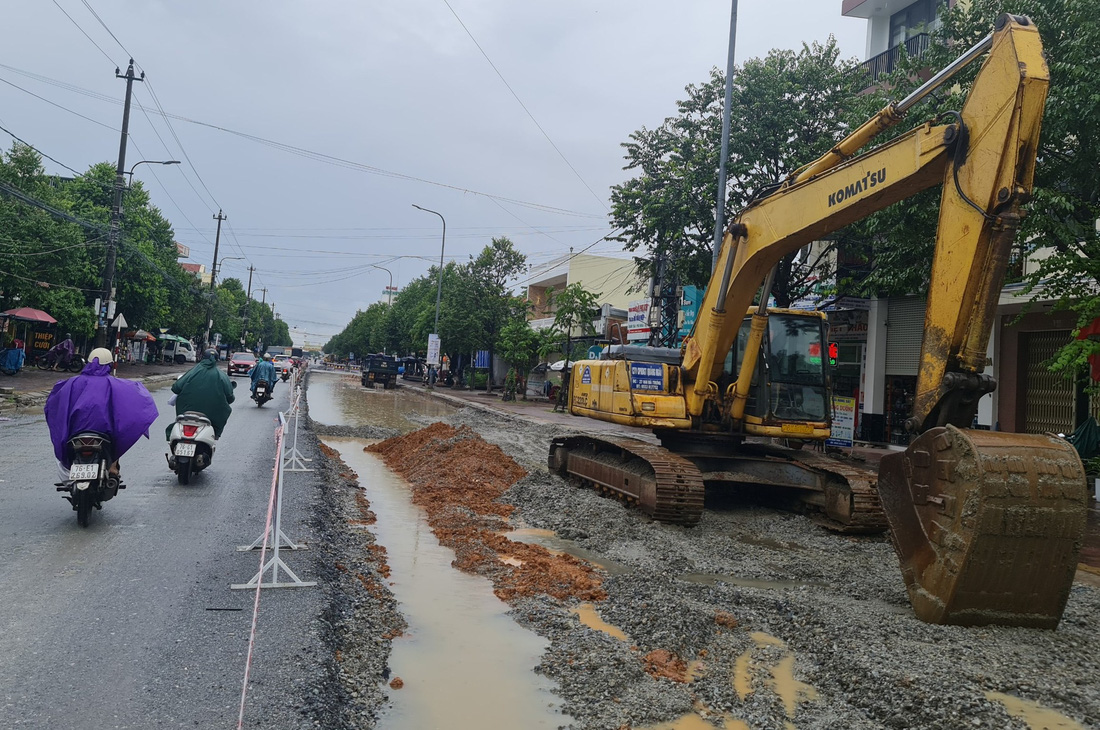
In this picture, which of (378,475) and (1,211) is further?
(1,211)

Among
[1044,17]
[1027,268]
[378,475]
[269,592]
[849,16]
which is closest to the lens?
[269,592]

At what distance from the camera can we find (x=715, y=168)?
20.2 m

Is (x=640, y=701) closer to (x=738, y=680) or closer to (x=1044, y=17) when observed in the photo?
(x=738, y=680)

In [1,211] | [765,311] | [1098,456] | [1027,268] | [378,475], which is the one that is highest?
[1,211]

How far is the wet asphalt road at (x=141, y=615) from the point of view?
371 cm

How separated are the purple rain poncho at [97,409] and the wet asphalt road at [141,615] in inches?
32.7

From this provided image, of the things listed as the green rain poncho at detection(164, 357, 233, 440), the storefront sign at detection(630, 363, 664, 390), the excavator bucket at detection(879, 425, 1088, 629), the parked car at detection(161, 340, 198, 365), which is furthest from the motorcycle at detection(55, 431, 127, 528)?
the parked car at detection(161, 340, 198, 365)

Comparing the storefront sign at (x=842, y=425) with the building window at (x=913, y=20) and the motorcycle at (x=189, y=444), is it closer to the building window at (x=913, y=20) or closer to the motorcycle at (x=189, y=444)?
the building window at (x=913, y=20)

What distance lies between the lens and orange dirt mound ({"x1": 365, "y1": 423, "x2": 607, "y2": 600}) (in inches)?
274

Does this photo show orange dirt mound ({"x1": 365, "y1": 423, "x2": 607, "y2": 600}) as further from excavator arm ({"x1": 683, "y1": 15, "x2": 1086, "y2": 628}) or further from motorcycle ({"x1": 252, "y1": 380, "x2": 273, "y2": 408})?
motorcycle ({"x1": 252, "y1": 380, "x2": 273, "y2": 408})

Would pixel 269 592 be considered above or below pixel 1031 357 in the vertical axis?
below

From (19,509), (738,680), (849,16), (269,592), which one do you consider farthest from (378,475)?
(849,16)

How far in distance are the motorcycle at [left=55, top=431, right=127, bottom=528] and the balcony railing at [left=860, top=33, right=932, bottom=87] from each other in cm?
2099

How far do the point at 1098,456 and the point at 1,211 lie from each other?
120 ft
